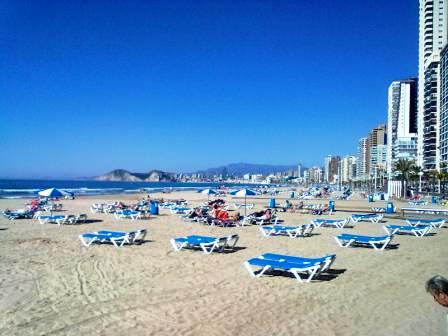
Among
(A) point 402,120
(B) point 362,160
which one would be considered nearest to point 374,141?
(B) point 362,160

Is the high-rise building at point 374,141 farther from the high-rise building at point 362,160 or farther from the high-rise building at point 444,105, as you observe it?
the high-rise building at point 444,105

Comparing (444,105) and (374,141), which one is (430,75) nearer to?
(444,105)

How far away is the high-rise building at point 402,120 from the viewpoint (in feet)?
379

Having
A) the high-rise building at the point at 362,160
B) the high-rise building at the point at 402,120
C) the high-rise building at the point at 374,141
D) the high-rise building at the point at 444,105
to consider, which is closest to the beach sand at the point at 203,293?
the high-rise building at the point at 444,105

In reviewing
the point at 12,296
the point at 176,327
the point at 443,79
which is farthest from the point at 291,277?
the point at 443,79

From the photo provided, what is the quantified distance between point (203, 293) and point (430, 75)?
10172cm

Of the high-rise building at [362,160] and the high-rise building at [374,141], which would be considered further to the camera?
the high-rise building at [362,160]

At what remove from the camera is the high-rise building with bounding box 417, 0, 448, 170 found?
301ft

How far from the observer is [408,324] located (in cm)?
558

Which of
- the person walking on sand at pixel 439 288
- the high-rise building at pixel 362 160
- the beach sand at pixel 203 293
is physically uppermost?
the high-rise building at pixel 362 160

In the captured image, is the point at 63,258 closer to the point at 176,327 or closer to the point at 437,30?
the point at 176,327

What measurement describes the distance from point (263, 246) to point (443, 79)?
88.9 metres

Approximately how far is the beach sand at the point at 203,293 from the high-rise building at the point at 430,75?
8715 centimetres

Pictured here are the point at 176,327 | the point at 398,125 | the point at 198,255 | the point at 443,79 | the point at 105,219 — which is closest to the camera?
the point at 176,327
